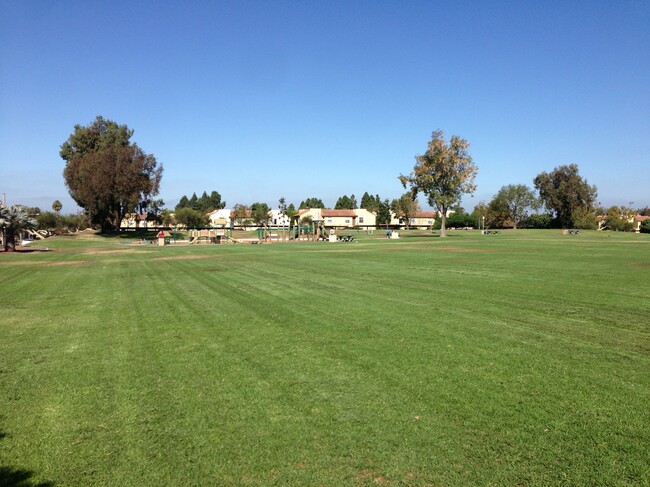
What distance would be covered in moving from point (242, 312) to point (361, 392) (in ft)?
18.5

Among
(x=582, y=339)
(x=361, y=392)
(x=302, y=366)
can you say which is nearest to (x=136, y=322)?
(x=302, y=366)

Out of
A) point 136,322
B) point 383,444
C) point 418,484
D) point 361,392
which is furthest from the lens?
point 136,322

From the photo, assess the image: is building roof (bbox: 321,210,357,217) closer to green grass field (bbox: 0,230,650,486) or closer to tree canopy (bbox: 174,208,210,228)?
tree canopy (bbox: 174,208,210,228)

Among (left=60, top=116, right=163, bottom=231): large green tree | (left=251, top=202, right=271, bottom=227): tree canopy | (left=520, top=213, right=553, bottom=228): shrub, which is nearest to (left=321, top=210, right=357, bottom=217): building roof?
(left=251, top=202, right=271, bottom=227): tree canopy

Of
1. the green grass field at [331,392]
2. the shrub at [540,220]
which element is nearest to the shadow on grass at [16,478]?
the green grass field at [331,392]

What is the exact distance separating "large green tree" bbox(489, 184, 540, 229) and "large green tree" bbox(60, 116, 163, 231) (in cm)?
8984

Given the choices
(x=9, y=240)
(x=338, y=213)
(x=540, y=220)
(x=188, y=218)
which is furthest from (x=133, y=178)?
(x=540, y=220)

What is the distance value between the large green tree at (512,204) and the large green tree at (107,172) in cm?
8984

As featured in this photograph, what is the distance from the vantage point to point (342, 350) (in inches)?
281

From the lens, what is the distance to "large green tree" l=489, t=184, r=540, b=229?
118938 mm

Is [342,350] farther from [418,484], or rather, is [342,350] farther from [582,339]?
[582,339]

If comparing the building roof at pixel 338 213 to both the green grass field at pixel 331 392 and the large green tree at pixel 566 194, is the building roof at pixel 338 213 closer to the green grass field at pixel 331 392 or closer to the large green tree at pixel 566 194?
the large green tree at pixel 566 194

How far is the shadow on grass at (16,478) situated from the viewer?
3643 millimetres

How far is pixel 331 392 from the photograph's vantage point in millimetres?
5441
